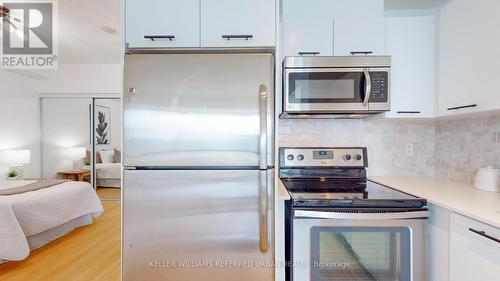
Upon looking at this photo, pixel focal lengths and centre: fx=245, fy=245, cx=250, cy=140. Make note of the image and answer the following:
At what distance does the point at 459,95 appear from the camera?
1481 mm

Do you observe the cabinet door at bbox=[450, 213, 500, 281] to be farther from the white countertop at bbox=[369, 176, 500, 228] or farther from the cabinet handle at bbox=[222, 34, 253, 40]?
the cabinet handle at bbox=[222, 34, 253, 40]

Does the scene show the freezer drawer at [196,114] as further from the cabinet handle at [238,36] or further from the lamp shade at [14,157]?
the lamp shade at [14,157]

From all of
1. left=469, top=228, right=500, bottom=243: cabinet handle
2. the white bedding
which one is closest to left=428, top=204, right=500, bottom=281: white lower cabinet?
left=469, top=228, right=500, bottom=243: cabinet handle

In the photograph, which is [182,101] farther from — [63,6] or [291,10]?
[63,6]

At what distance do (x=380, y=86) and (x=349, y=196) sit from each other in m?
0.79

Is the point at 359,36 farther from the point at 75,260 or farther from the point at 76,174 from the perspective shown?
the point at 76,174

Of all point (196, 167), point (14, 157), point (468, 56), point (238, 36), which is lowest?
point (14, 157)

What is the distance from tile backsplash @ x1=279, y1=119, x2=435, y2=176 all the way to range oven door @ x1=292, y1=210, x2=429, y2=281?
→ 2.49 feet

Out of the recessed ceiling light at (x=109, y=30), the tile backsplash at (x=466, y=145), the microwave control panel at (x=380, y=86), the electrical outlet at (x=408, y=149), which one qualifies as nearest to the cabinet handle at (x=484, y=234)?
the tile backsplash at (x=466, y=145)

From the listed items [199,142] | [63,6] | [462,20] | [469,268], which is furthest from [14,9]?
[469,268]

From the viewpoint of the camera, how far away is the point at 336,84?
5.43 ft

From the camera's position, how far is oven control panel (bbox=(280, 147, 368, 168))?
6.23 feet

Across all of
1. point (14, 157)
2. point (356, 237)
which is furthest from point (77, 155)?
point (356, 237)

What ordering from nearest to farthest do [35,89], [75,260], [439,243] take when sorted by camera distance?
[439,243], [75,260], [35,89]
